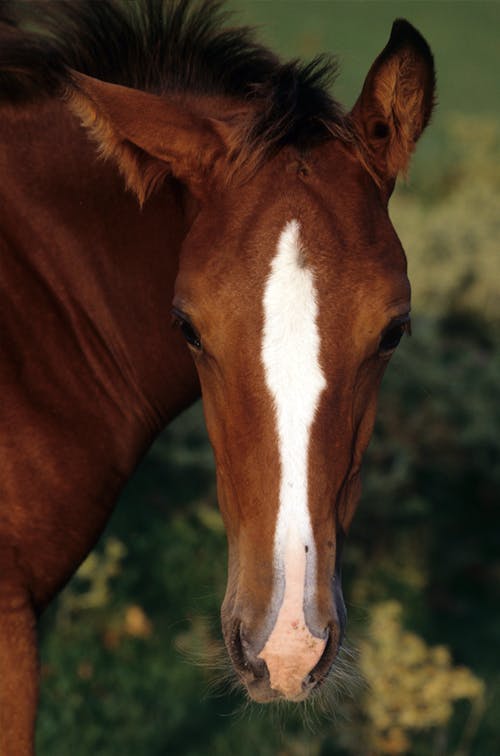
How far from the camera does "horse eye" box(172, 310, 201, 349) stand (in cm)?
284

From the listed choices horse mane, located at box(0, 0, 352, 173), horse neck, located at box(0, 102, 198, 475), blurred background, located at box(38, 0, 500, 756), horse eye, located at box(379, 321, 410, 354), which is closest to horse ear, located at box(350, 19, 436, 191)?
horse mane, located at box(0, 0, 352, 173)

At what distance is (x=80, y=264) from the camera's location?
11.1ft

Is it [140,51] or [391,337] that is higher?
[140,51]

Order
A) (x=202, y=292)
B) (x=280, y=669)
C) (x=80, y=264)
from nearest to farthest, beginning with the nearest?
(x=280, y=669) → (x=202, y=292) → (x=80, y=264)

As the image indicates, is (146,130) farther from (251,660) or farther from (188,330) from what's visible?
(251,660)

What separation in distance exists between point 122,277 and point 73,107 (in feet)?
1.86

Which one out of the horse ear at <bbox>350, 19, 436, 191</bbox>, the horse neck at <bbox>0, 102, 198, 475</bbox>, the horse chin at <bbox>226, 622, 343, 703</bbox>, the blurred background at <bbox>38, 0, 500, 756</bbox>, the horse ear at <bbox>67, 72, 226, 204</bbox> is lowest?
the blurred background at <bbox>38, 0, 500, 756</bbox>

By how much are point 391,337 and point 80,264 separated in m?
1.01

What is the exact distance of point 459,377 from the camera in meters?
6.68

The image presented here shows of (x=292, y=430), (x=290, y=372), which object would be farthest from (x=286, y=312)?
(x=292, y=430)

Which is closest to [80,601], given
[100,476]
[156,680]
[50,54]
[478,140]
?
[156,680]

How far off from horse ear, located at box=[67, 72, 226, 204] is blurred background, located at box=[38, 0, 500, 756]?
0.81 meters

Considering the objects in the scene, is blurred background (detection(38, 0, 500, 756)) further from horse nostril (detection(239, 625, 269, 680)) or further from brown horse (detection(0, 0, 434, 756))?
brown horse (detection(0, 0, 434, 756))

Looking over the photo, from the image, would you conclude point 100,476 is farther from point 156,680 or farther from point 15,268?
point 156,680
